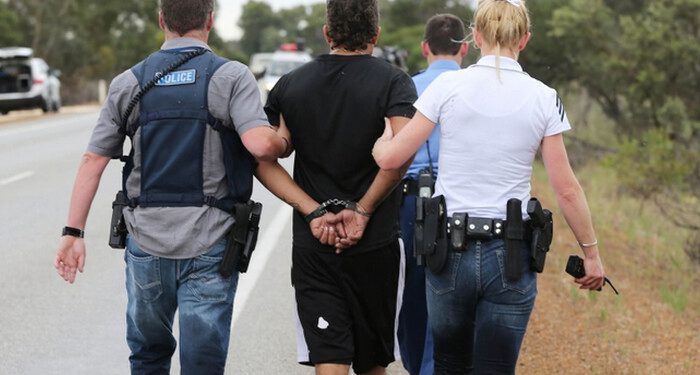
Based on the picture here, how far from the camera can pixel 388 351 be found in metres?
5.16

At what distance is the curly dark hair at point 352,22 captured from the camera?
16.4ft

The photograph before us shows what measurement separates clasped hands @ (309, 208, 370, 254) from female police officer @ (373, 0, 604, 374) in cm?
31

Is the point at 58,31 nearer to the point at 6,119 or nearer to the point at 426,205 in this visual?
the point at 6,119

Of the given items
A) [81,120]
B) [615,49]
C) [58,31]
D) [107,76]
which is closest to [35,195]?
[615,49]

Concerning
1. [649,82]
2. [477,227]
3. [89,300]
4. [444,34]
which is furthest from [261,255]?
[649,82]

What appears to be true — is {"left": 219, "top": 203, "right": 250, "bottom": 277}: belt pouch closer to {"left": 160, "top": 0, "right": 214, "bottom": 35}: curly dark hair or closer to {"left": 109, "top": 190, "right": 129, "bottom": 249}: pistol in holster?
{"left": 109, "top": 190, "right": 129, "bottom": 249}: pistol in holster

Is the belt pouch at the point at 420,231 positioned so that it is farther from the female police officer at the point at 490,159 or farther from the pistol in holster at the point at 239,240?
the pistol in holster at the point at 239,240

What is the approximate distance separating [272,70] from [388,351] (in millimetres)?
34437

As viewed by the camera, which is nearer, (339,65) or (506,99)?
(506,99)

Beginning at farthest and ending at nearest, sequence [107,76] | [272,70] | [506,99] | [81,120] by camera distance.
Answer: [107,76] → [272,70] → [81,120] → [506,99]

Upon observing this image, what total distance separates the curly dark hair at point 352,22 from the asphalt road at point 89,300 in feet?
8.98

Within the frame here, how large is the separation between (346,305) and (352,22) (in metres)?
1.10

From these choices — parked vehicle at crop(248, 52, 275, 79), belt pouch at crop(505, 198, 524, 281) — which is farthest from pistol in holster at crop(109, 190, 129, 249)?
parked vehicle at crop(248, 52, 275, 79)

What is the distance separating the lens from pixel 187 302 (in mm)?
4785
